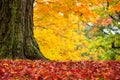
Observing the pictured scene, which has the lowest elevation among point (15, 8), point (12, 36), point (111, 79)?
point (111, 79)

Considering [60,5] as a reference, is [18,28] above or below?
below

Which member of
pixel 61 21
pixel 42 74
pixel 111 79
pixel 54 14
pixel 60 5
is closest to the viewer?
pixel 111 79

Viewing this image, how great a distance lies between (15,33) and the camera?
32.4ft

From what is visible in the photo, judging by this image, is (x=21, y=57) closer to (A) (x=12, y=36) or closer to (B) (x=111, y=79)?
(A) (x=12, y=36)

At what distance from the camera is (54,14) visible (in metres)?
18.6

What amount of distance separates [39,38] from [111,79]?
15.3 metres

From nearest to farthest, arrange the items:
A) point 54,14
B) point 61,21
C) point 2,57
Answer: point 2,57 < point 54,14 < point 61,21

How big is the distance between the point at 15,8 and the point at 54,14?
8750 millimetres

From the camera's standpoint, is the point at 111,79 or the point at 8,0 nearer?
the point at 111,79

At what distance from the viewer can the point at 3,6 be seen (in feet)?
32.8

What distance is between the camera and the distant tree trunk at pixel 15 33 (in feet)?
32.0

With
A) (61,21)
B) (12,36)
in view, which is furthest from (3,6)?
(61,21)

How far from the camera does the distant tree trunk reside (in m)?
9.77

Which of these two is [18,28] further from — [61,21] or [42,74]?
[61,21]
